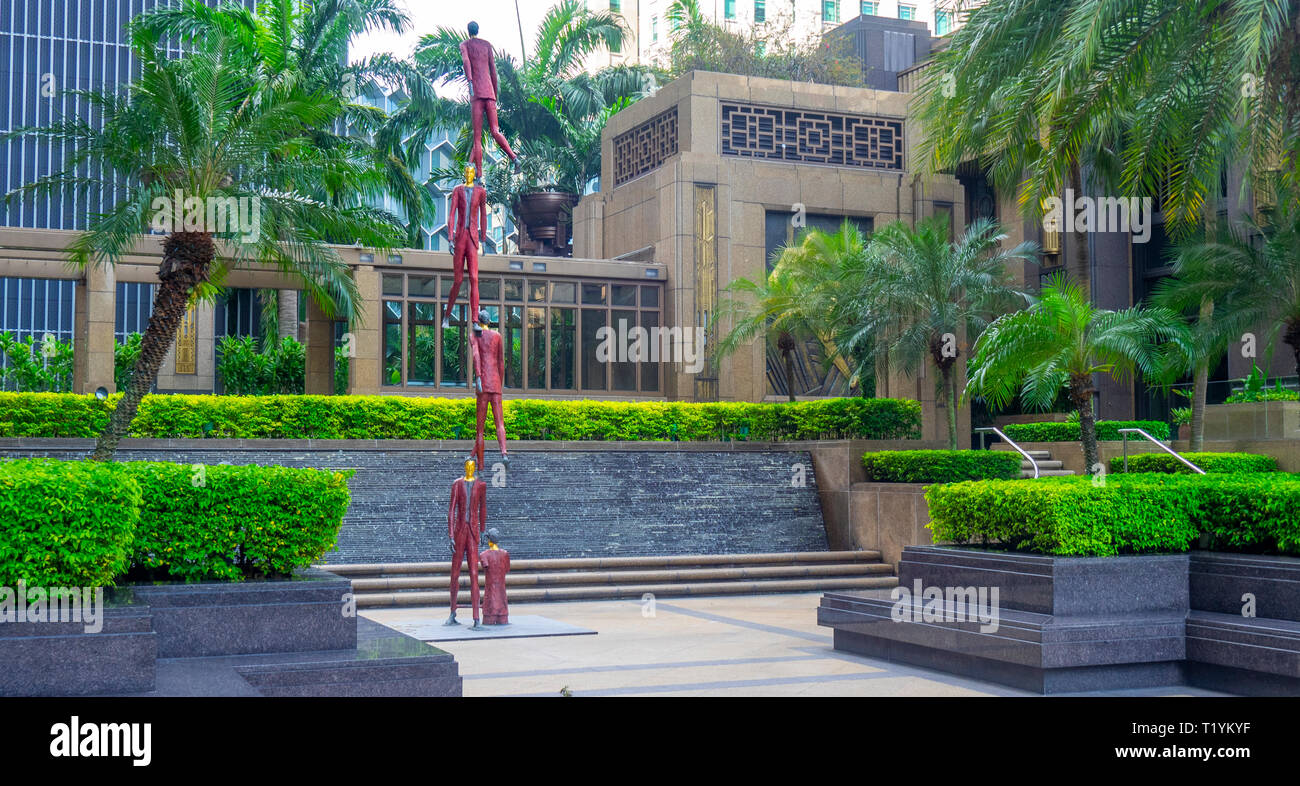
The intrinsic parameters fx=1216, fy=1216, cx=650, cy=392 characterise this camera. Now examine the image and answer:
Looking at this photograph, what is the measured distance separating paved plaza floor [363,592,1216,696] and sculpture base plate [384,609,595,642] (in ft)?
0.36

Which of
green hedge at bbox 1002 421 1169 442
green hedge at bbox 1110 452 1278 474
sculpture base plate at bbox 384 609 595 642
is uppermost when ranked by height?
green hedge at bbox 1002 421 1169 442

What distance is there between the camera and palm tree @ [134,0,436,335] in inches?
1005

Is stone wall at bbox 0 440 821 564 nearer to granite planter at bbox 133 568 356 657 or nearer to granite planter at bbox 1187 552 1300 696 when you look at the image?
granite planter at bbox 133 568 356 657

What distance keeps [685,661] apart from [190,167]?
29.5 feet

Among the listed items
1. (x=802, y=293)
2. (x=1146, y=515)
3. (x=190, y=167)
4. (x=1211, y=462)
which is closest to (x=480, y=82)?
(x=190, y=167)

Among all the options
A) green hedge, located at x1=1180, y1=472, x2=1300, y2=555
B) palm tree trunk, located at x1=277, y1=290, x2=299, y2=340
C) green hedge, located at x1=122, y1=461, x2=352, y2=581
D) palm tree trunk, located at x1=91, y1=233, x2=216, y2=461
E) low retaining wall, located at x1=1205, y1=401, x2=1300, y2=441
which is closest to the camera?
green hedge, located at x1=122, y1=461, x2=352, y2=581

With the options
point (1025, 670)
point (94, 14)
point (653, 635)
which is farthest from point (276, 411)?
point (94, 14)

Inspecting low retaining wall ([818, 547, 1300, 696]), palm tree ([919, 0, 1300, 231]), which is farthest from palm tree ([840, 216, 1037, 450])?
Answer: low retaining wall ([818, 547, 1300, 696])

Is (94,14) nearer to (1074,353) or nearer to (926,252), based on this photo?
(926,252)

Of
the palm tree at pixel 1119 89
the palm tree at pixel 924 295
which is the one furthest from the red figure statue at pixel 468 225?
the palm tree at pixel 924 295

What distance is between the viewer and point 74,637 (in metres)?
6.11

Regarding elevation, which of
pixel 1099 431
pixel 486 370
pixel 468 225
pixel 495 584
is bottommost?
pixel 495 584

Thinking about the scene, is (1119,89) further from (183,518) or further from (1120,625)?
(183,518)

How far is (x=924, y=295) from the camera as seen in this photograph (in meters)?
20.7
